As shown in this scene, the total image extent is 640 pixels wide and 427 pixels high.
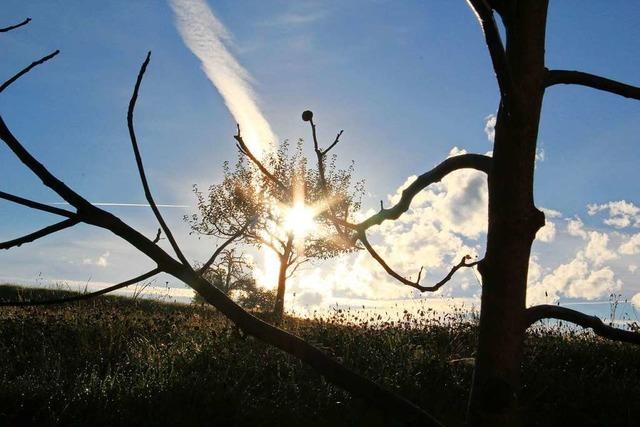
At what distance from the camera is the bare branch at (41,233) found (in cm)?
101

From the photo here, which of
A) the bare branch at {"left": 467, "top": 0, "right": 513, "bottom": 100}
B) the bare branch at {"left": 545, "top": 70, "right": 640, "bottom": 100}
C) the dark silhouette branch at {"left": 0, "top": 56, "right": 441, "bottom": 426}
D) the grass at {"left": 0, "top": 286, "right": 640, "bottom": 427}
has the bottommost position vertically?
the grass at {"left": 0, "top": 286, "right": 640, "bottom": 427}

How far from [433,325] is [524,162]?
11935 millimetres

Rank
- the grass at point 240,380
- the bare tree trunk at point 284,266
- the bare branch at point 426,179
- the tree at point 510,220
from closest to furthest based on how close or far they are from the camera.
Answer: the tree at point 510,220 < the bare branch at point 426,179 < the grass at point 240,380 < the bare tree trunk at point 284,266

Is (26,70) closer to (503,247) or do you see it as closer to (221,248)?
(221,248)

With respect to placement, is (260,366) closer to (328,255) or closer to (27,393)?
(27,393)

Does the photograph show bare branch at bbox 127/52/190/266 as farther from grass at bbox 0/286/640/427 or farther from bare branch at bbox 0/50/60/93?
grass at bbox 0/286/640/427

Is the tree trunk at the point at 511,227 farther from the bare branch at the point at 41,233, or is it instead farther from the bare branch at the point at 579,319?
the bare branch at the point at 41,233

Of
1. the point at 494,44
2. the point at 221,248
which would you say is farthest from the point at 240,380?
the point at 494,44

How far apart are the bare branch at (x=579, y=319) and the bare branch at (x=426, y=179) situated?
1.20 ft

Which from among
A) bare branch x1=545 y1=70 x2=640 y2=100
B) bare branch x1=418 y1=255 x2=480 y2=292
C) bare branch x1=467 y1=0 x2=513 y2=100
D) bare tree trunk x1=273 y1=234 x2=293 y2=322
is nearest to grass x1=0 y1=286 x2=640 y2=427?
bare branch x1=418 y1=255 x2=480 y2=292

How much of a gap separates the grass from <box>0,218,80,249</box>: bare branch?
3.86m

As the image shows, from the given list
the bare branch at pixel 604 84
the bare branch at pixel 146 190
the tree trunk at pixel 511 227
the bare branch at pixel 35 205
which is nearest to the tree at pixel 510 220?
the tree trunk at pixel 511 227

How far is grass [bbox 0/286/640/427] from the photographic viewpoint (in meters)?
5.82

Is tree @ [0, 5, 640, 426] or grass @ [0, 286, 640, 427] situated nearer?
tree @ [0, 5, 640, 426]
